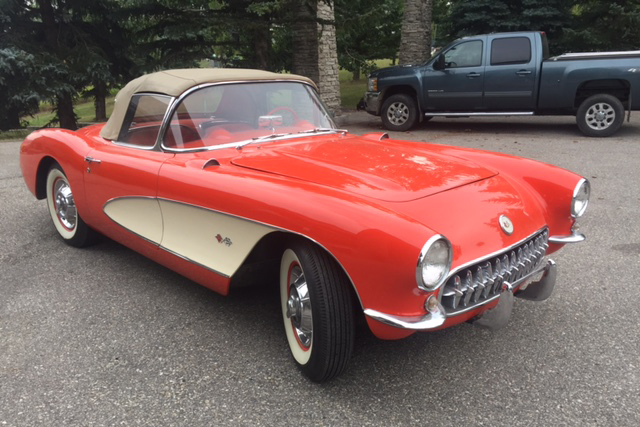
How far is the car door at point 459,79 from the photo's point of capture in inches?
398

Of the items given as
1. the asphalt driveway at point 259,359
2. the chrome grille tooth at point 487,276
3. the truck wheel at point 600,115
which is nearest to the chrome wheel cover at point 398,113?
the truck wheel at point 600,115

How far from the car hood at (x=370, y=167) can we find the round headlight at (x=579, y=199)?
0.48 metres

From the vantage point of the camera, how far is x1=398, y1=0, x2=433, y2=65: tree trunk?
43.4 feet

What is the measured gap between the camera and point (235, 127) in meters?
3.47

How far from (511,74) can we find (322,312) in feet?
29.1

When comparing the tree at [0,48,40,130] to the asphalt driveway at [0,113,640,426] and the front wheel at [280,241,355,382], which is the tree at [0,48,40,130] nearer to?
the asphalt driveway at [0,113,640,426]

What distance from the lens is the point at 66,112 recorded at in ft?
→ 42.7

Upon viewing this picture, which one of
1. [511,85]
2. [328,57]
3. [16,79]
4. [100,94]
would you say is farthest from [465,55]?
[100,94]

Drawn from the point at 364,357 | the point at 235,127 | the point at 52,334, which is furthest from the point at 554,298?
the point at 52,334

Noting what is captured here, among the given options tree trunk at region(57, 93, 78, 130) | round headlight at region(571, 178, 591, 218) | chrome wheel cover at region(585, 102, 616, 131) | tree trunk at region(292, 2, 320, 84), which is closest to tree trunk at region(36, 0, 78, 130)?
tree trunk at region(57, 93, 78, 130)

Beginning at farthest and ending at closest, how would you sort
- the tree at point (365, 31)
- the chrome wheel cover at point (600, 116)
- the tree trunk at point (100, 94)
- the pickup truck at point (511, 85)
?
1. the tree trunk at point (100, 94)
2. the tree at point (365, 31)
3. the chrome wheel cover at point (600, 116)
4. the pickup truck at point (511, 85)

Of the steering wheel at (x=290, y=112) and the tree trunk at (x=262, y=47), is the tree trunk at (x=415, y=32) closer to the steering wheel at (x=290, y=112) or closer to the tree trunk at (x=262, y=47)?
the tree trunk at (x=262, y=47)

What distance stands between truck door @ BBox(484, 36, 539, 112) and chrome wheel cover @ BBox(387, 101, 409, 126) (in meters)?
1.60

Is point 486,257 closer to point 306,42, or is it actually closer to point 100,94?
point 306,42
